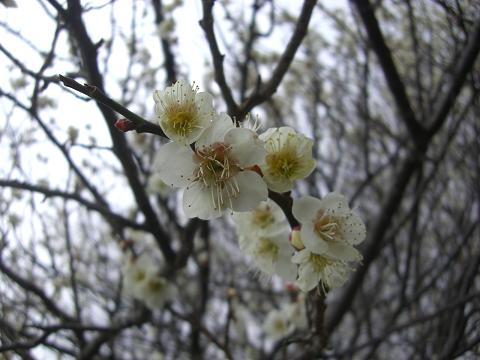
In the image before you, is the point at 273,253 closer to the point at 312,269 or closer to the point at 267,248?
the point at 267,248

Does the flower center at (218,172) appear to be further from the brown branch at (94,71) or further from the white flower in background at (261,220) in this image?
the brown branch at (94,71)

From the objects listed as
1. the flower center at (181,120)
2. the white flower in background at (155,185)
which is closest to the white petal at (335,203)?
the flower center at (181,120)

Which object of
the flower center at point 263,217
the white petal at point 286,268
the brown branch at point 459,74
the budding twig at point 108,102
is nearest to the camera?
the budding twig at point 108,102

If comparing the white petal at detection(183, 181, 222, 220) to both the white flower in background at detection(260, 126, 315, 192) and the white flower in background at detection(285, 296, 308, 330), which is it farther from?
the white flower in background at detection(285, 296, 308, 330)

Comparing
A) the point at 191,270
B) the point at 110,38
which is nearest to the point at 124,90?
the point at 110,38

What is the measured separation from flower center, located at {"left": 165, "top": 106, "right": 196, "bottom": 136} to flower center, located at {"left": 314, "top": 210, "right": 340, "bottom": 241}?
0.49 meters

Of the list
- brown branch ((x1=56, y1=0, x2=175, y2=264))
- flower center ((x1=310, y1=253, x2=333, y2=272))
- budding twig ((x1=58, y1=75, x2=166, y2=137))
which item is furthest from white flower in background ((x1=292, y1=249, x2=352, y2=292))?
brown branch ((x1=56, y1=0, x2=175, y2=264))

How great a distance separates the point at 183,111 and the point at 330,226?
1.87ft

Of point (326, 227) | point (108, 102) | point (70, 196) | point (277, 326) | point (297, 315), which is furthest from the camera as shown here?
point (277, 326)

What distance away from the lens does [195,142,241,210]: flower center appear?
1166 millimetres

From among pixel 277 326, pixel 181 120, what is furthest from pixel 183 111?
pixel 277 326

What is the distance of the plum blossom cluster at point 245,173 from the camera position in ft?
3.73

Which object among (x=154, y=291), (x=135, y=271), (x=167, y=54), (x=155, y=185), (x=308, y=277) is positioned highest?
(x=167, y=54)

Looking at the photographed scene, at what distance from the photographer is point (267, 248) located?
60.8 inches
